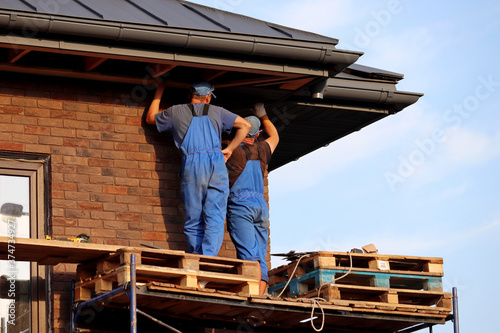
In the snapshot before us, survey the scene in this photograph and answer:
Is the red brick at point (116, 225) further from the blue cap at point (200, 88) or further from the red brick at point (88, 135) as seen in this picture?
the blue cap at point (200, 88)

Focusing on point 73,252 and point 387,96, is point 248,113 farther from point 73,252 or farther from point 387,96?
point 73,252

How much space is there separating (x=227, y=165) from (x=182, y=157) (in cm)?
70

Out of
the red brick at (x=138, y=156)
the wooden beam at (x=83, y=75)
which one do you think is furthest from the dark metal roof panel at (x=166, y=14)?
the red brick at (x=138, y=156)

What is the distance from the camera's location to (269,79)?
1251cm

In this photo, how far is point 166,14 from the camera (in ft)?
40.4

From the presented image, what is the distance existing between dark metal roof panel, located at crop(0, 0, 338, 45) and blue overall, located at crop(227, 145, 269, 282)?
1.56 meters

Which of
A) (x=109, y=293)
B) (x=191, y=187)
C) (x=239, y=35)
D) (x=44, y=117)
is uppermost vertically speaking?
(x=239, y=35)

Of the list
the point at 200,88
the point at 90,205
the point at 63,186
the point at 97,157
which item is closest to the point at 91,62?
the point at 97,157

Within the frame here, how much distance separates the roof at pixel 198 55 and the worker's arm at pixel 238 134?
0.61m

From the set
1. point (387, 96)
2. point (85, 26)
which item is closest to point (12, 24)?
point (85, 26)

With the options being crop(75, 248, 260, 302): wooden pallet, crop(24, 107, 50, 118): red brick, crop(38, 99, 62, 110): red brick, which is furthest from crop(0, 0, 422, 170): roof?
crop(75, 248, 260, 302): wooden pallet

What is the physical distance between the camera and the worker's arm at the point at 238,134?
1218 centimetres

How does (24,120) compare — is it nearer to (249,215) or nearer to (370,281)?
(249,215)

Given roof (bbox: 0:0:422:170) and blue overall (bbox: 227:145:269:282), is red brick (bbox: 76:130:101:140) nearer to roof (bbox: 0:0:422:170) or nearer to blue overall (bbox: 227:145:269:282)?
roof (bbox: 0:0:422:170)
